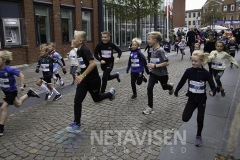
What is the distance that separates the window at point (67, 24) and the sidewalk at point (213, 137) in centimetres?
1204

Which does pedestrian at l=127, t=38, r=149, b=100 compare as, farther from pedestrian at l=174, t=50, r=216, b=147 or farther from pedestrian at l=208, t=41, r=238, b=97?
pedestrian at l=174, t=50, r=216, b=147

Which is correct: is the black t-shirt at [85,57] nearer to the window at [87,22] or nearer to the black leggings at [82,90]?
the black leggings at [82,90]

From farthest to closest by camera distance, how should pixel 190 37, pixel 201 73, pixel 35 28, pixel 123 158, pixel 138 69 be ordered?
pixel 190 37 → pixel 35 28 → pixel 138 69 → pixel 201 73 → pixel 123 158

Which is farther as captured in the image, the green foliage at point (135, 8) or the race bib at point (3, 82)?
the green foliage at point (135, 8)

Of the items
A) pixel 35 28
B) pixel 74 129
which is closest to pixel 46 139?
pixel 74 129

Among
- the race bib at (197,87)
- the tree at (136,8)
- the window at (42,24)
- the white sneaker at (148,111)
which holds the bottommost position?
the white sneaker at (148,111)

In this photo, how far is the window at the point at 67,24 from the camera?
1559cm

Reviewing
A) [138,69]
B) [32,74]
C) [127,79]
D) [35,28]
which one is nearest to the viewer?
[138,69]

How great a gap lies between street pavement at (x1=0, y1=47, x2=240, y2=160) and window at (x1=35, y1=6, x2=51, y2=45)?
8.54 m

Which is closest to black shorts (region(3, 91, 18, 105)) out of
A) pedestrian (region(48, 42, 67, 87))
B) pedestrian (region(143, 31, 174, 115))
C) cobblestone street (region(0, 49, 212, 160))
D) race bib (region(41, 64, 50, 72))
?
cobblestone street (region(0, 49, 212, 160))

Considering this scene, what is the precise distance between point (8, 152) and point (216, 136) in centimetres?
337

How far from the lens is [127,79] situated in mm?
9227

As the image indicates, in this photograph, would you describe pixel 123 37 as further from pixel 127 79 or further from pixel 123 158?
pixel 123 158

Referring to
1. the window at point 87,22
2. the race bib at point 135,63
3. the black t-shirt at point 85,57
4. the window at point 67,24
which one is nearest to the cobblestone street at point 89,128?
the race bib at point 135,63
